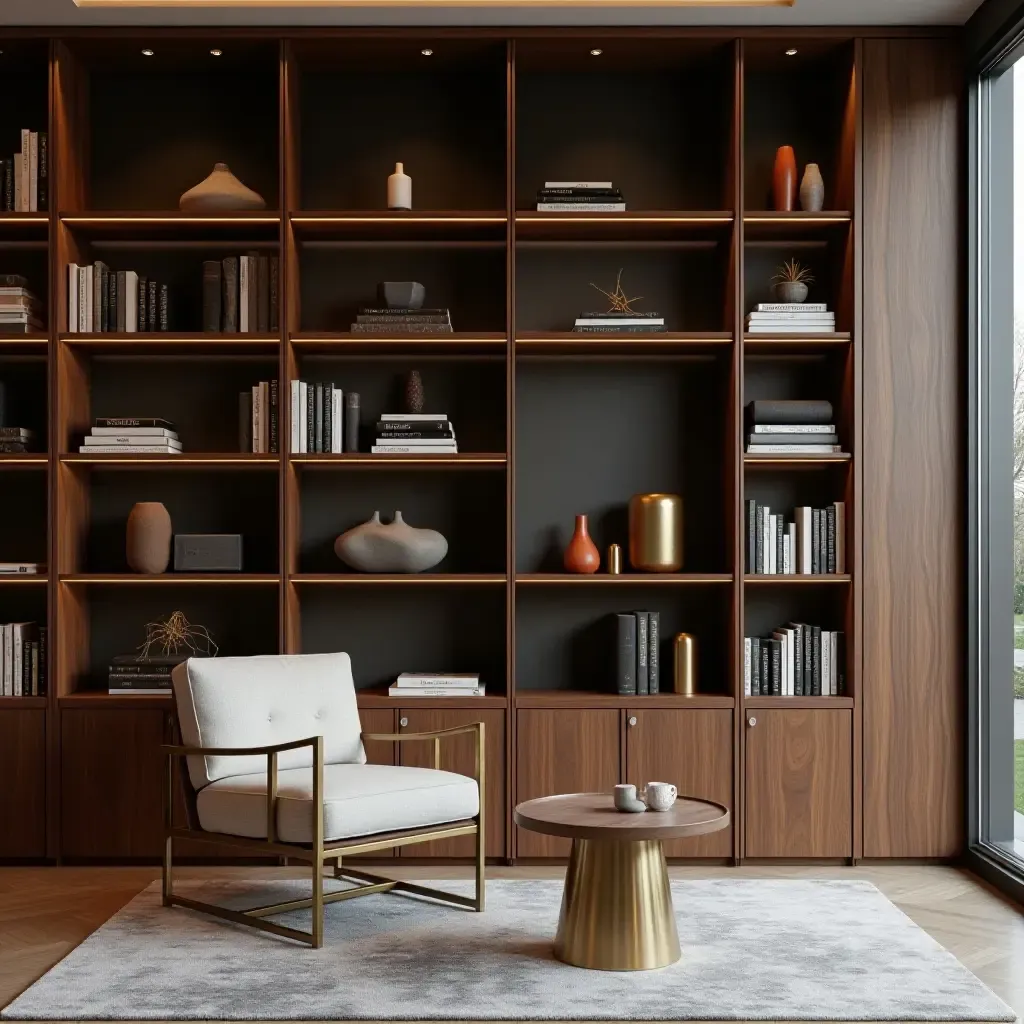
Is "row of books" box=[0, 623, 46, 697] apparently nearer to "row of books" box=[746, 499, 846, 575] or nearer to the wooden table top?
the wooden table top

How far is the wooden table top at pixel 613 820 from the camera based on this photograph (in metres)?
3.54

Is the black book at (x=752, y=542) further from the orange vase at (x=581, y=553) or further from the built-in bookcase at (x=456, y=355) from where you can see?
the orange vase at (x=581, y=553)

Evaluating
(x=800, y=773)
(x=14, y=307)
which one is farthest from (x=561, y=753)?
(x=14, y=307)

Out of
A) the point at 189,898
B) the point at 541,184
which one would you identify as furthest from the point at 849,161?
the point at 189,898

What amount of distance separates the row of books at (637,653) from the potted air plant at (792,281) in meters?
1.40

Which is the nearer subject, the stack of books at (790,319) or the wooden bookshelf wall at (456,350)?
the stack of books at (790,319)

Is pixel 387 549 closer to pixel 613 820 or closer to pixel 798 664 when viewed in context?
pixel 798 664

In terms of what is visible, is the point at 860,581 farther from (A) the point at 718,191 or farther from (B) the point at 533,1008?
(B) the point at 533,1008

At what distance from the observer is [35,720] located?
199 inches

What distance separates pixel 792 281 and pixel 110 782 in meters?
3.37

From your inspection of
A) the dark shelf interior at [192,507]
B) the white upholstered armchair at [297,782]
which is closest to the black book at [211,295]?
the dark shelf interior at [192,507]

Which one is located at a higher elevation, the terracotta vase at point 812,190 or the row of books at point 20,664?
the terracotta vase at point 812,190

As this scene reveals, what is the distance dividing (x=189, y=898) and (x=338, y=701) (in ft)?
2.75

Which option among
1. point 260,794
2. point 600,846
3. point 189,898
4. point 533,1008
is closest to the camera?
point 533,1008
